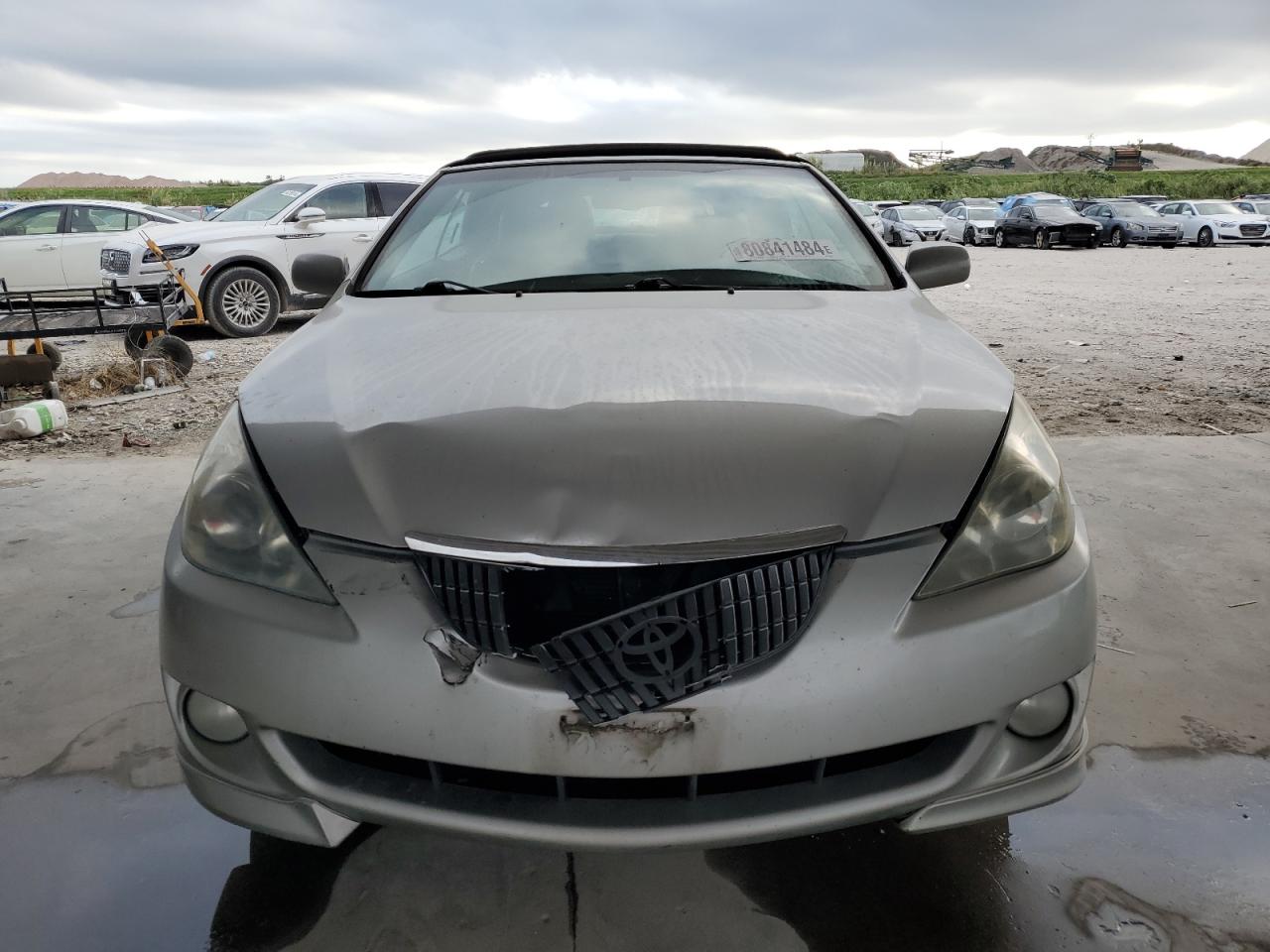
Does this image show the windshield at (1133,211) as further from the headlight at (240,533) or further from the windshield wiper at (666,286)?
the headlight at (240,533)

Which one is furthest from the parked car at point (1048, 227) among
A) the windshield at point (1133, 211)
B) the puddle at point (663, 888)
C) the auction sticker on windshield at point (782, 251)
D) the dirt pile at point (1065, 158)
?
the dirt pile at point (1065, 158)

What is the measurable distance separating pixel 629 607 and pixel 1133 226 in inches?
1033

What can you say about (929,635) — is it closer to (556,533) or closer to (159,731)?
(556,533)

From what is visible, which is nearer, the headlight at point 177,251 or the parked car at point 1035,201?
the headlight at point 177,251

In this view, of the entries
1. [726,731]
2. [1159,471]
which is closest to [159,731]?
[726,731]

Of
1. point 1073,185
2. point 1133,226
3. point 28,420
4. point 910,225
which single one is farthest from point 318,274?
point 1073,185

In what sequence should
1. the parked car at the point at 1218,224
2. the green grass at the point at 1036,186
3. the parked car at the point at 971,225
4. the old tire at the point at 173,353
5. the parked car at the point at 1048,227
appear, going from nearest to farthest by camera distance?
the old tire at the point at 173,353 → the parked car at the point at 1218,224 → the parked car at the point at 1048,227 → the parked car at the point at 971,225 → the green grass at the point at 1036,186

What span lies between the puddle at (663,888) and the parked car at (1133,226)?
25.2 m

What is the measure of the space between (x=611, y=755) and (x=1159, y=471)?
3.96m

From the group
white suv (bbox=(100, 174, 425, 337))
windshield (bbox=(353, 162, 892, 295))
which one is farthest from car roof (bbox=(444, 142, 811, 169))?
white suv (bbox=(100, 174, 425, 337))

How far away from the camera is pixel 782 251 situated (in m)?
2.48

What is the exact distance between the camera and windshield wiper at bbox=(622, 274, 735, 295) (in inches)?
90.4

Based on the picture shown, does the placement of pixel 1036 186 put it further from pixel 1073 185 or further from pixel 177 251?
pixel 177 251

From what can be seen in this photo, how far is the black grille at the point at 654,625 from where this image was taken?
1.37 metres
